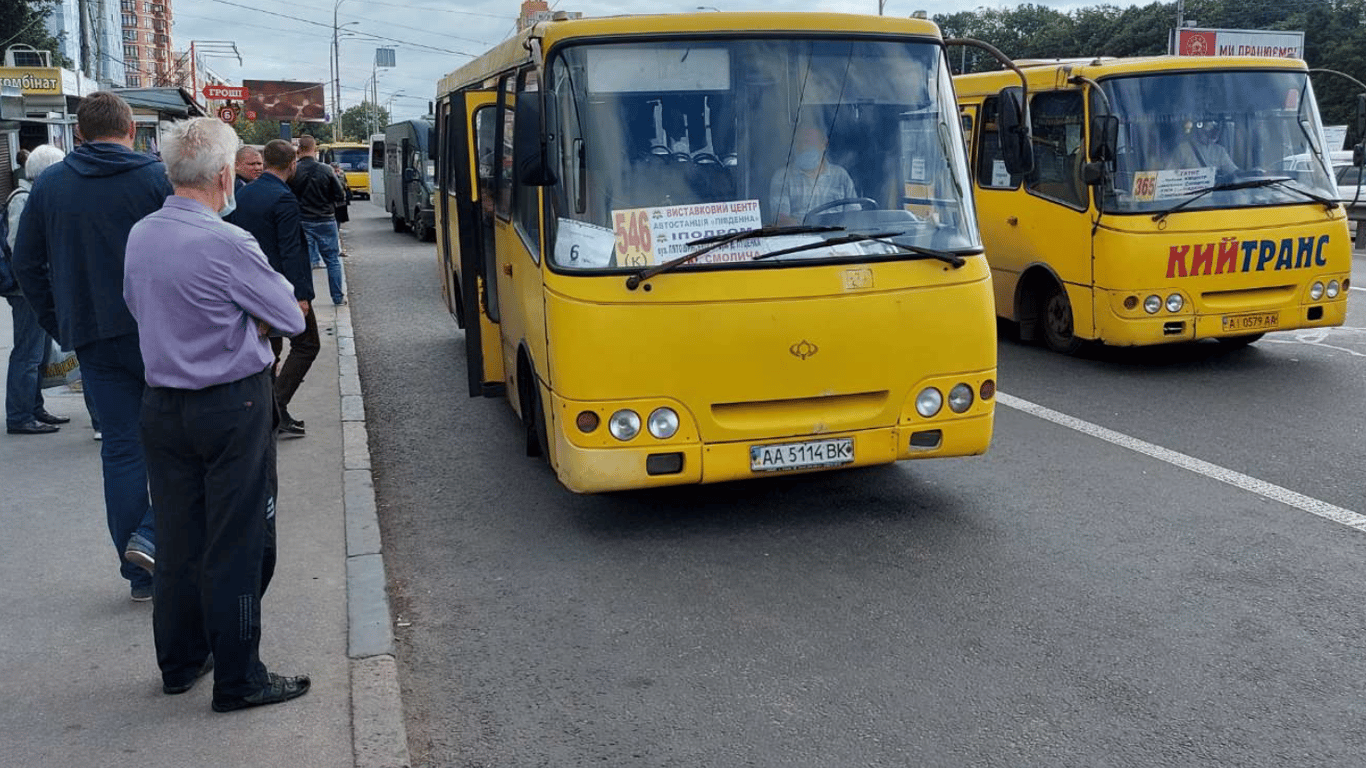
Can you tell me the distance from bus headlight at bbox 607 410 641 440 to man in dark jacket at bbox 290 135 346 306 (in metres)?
9.98

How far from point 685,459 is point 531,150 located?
5.15 feet

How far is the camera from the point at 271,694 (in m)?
4.48

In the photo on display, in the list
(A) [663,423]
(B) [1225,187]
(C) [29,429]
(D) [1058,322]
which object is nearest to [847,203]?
(A) [663,423]

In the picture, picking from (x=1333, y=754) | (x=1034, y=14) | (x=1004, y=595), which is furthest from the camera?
(x=1034, y=14)

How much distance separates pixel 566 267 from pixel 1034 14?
85635mm

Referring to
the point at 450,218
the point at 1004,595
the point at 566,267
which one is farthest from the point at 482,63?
the point at 1004,595

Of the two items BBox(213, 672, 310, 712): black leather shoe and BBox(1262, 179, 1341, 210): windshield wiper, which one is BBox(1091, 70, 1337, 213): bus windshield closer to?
BBox(1262, 179, 1341, 210): windshield wiper

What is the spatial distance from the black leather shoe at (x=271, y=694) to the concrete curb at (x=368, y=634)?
0.18 metres

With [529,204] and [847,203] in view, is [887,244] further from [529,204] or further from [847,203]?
[529,204]

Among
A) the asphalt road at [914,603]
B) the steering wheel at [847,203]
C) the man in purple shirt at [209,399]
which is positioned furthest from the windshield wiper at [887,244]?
the man in purple shirt at [209,399]

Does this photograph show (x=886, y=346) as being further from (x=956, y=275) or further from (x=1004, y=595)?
(x=1004, y=595)

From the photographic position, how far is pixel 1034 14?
85.5m

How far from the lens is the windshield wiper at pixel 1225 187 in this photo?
10156 millimetres

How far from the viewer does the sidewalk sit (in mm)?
4211
